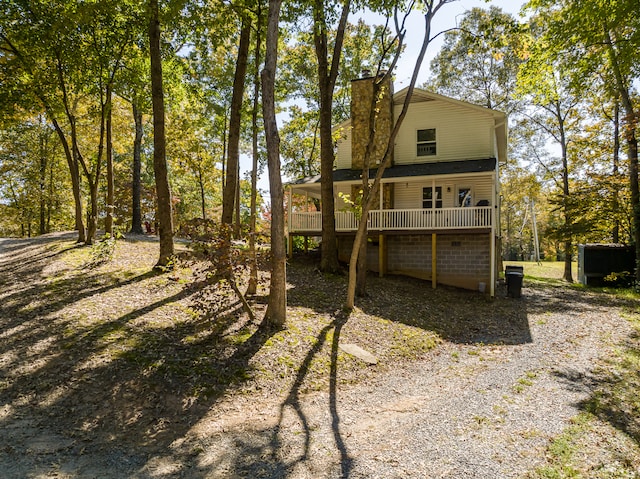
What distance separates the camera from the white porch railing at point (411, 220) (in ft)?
44.8

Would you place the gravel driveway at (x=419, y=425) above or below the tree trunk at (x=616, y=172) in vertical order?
below

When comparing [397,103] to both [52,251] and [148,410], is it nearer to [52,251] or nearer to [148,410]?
[52,251]

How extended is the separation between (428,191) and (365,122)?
13.8 feet

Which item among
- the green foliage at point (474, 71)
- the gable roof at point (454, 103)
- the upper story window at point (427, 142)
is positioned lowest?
the upper story window at point (427, 142)

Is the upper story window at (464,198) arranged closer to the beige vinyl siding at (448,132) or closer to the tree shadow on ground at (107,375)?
the beige vinyl siding at (448,132)

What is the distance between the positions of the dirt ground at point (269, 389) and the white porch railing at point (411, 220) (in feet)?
15.9

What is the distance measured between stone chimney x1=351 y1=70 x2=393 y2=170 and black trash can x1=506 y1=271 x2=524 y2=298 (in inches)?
286

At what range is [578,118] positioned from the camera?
Result: 22.2 metres

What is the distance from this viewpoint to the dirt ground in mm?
3848

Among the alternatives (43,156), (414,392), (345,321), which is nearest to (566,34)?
(345,321)

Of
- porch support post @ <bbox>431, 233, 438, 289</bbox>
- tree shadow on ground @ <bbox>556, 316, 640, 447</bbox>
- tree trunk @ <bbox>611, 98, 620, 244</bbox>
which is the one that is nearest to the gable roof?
tree trunk @ <bbox>611, 98, 620, 244</bbox>

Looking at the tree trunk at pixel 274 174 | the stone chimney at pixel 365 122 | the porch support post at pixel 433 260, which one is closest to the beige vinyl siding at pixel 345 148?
the stone chimney at pixel 365 122

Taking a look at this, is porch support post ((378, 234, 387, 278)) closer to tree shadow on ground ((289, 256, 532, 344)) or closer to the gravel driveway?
tree shadow on ground ((289, 256, 532, 344))

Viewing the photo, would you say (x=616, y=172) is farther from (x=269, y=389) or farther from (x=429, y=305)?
(x=269, y=389)
